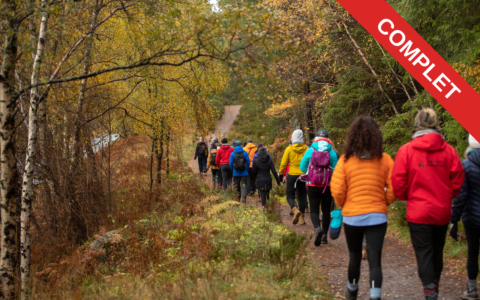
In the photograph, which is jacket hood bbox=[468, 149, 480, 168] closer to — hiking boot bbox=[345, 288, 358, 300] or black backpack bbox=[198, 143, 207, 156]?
hiking boot bbox=[345, 288, 358, 300]

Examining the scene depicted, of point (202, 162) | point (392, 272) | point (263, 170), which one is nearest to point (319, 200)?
point (392, 272)

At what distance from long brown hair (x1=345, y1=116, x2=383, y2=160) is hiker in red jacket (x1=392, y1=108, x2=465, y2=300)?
0.26 meters

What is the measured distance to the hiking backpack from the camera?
6.54 metres

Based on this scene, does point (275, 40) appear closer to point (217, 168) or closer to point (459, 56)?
point (459, 56)

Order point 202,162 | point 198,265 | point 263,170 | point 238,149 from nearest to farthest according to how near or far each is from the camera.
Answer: point 198,265
point 263,170
point 238,149
point 202,162

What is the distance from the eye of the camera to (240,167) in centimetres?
1141

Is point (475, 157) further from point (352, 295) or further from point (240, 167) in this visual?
point (240, 167)

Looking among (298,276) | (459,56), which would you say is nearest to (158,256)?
(298,276)

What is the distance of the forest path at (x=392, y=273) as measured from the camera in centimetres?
510

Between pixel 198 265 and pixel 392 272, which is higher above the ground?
pixel 198 265

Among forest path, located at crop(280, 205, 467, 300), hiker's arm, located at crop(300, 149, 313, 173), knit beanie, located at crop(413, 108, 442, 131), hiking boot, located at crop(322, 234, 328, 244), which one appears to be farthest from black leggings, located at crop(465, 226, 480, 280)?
hiking boot, located at crop(322, 234, 328, 244)

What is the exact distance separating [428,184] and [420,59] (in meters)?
5.64

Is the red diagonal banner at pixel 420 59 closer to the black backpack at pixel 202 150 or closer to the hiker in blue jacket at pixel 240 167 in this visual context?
the hiker in blue jacket at pixel 240 167

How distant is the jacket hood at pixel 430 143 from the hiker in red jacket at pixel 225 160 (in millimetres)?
8790
